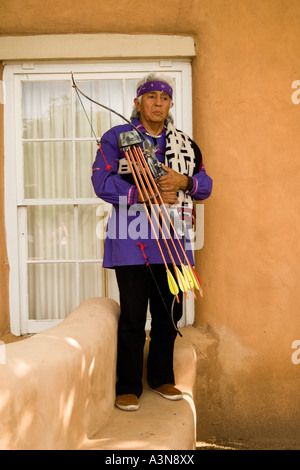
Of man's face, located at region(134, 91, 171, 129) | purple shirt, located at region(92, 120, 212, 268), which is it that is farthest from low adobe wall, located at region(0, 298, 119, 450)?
man's face, located at region(134, 91, 171, 129)

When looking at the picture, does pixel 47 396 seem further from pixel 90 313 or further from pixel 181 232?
pixel 181 232

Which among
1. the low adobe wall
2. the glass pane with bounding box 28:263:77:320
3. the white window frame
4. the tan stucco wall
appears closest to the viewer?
the low adobe wall

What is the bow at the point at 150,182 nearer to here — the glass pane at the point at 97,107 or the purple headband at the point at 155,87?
the purple headband at the point at 155,87

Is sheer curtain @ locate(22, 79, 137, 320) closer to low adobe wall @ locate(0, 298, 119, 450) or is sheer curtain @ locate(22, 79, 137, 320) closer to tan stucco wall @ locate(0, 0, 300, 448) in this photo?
tan stucco wall @ locate(0, 0, 300, 448)

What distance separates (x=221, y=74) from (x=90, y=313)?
1955 millimetres

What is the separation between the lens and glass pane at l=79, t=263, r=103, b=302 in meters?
3.75

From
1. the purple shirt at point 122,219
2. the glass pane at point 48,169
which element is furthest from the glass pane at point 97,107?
the purple shirt at point 122,219

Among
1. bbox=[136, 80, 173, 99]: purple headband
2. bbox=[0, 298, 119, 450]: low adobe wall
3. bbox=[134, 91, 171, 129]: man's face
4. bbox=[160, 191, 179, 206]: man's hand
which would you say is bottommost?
bbox=[0, 298, 119, 450]: low adobe wall

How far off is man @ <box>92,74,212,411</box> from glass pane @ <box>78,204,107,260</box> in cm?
90

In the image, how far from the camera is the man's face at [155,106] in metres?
2.80

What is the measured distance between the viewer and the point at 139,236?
2.75 m

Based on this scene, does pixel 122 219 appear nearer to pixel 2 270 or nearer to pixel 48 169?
pixel 48 169

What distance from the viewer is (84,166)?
3.72 m

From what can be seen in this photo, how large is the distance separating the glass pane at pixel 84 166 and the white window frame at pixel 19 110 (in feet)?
1.35
